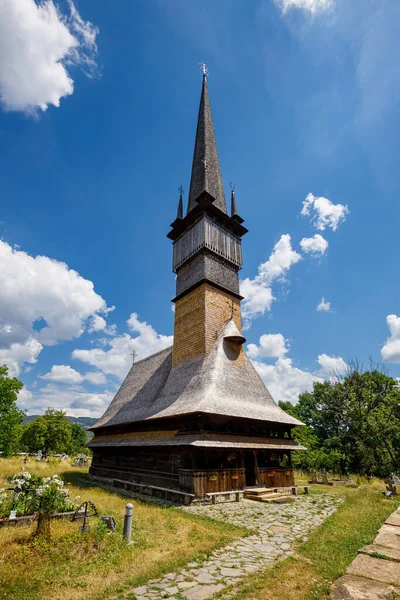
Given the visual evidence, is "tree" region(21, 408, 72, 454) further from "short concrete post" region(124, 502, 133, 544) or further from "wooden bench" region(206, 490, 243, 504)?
"short concrete post" region(124, 502, 133, 544)

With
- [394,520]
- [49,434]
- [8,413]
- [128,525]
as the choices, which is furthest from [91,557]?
[49,434]

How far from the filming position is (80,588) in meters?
4.88

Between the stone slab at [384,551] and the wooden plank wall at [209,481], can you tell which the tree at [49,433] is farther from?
the stone slab at [384,551]

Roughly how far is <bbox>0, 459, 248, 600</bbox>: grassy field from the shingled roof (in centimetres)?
603

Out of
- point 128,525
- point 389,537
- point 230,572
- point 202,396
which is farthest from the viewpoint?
point 202,396

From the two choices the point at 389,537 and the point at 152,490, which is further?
the point at 152,490

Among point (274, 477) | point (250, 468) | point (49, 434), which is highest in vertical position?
point (49, 434)

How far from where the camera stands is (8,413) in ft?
119

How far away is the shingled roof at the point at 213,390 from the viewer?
49.7ft

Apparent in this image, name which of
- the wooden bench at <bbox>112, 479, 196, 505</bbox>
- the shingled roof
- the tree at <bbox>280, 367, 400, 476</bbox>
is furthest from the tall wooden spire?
the tree at <bbox>280, 367, 400, 476</bbox>

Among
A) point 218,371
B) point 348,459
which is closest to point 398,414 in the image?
point 348,459

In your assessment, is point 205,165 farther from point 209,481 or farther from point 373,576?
point 373,576

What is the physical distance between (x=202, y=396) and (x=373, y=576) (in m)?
10.5

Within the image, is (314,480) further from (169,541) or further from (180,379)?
(169,541)
